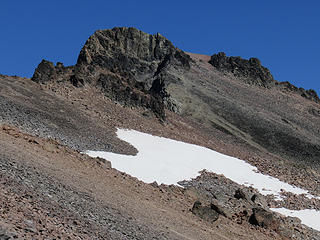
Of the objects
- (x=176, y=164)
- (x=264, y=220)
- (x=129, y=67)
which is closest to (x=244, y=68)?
(x=129, y=67)

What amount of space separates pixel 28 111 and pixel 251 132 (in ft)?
154

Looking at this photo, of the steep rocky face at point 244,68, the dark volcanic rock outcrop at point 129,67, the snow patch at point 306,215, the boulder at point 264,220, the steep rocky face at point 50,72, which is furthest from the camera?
the steep rocky face at point 244,68

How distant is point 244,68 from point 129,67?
37.6m

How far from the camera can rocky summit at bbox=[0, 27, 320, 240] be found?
42.5ft

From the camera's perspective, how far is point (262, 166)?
4306 centimetres

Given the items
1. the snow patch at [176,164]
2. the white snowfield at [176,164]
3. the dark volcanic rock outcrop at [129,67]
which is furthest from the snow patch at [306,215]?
the dark volcanic rock outcrop at [129,67]

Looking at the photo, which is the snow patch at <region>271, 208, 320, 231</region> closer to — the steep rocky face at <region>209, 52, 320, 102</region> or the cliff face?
the cliff face

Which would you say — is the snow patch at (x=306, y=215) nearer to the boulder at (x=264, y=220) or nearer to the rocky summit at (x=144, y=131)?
the rocky summit at (x=144, y=131)

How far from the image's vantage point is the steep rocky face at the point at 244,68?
10781cm

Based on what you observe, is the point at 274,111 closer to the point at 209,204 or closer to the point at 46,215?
the point at 209,204

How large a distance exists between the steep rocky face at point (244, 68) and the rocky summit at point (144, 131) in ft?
1.46

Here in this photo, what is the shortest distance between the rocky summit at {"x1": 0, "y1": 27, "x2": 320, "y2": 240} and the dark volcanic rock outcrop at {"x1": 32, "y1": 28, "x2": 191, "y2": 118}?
0.84 feet

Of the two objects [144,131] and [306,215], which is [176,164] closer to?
[306,215]

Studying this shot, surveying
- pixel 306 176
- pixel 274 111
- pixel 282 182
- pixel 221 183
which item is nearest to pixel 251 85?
pixel 274 111
